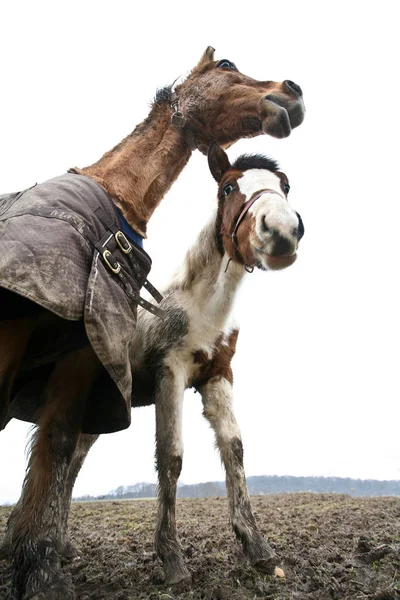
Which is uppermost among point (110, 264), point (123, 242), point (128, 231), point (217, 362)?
point (128, 231)

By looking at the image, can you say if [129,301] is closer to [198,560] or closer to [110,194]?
[110,194]

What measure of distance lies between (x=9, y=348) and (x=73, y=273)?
468 mm

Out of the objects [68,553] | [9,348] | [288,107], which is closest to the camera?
[9,348]

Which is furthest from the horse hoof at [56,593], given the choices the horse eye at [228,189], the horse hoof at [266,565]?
the horse eye at [228,189]

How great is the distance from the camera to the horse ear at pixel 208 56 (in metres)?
3.91

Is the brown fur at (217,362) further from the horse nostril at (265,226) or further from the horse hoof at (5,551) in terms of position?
the horse hoof at (5,551)

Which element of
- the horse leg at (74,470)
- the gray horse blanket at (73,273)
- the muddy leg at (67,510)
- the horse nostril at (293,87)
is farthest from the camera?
the horse leg at (74,470)

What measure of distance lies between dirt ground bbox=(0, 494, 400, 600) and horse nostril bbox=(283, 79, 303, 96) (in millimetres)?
3405

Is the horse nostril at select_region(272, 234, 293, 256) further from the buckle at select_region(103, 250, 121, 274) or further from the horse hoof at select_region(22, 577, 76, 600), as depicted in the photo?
the horse hoof at select_region(22, 577, 76, 600)

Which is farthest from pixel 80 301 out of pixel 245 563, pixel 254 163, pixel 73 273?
pixel 254 163

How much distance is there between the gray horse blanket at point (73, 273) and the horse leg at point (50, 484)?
0.18 m

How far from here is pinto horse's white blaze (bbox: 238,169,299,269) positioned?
3.00 metres

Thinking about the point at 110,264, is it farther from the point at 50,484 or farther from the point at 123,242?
the point at 50,484

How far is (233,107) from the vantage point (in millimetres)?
3525
